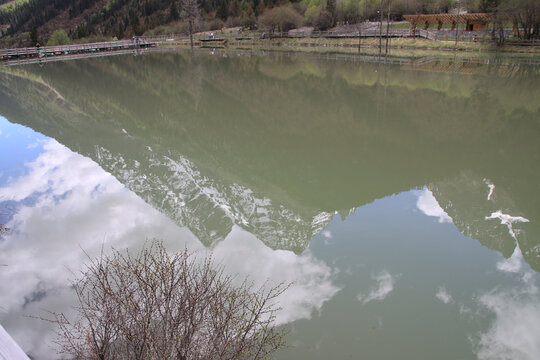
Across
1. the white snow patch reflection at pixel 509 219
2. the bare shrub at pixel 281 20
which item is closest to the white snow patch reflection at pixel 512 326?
the white snow patch reflection at pixel 509 219

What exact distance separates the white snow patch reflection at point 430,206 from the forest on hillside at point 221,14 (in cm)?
A: 3957

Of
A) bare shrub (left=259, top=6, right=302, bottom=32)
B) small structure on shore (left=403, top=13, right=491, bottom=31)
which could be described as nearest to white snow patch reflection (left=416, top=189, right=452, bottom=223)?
small structure on shore (left=403, top=13, right=491, bottom=31)

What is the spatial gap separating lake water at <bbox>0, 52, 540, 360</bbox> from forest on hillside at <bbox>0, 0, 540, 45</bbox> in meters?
31.2

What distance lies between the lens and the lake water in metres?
7.25

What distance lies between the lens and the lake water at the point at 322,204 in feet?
→ 23.8

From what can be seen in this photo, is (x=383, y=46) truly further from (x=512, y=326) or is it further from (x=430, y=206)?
(x=512, y=326)

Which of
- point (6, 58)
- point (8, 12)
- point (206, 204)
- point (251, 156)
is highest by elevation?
point (8, 12)

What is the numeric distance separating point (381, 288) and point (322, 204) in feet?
14.6

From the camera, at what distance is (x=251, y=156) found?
53.3ft

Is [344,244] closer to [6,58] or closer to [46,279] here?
[46,279]

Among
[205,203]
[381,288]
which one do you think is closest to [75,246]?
[205,203]

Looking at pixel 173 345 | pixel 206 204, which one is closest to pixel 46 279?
pixel 173 345

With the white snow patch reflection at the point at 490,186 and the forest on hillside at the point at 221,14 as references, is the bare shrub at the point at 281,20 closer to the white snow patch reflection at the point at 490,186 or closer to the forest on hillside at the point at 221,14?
the forest on hillside at the point at 221,14

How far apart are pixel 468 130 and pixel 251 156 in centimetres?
1055
